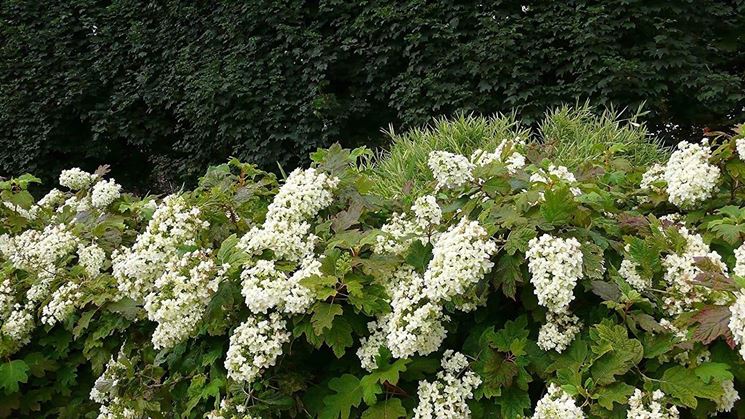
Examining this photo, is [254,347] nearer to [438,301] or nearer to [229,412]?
[229,412]

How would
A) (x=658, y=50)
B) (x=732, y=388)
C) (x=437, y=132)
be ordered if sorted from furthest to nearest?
(x=658, y=50), (x=437, y=132), (x=732, y=388)

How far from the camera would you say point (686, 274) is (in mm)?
1656

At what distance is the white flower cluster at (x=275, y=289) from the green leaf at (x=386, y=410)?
12.0 inches

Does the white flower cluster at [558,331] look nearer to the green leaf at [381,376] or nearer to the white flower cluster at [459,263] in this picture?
the white flower cluster at [459,263]

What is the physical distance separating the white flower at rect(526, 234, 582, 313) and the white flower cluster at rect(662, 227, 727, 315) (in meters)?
0.24

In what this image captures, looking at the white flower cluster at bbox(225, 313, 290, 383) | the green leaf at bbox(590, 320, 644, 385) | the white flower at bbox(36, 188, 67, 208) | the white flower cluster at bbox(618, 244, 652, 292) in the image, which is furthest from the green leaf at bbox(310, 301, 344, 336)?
the white flower at bbox(36, 188, 67, 208)

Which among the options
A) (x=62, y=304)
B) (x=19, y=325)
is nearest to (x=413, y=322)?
(x=62, y=304)

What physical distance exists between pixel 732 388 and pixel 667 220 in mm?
559

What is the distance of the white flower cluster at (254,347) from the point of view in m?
1.78

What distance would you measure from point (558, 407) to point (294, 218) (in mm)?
859

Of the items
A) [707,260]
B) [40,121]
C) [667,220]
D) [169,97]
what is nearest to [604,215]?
[667,220]

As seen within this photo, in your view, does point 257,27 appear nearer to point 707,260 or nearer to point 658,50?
point 658,50

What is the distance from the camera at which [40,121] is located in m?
9.09

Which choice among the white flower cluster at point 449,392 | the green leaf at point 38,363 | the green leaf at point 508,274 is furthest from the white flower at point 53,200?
the green leaf at point 508,274
